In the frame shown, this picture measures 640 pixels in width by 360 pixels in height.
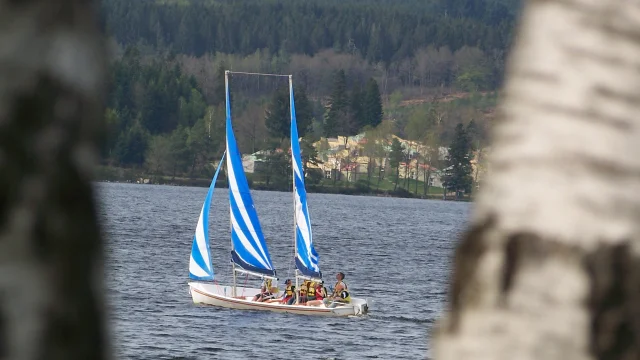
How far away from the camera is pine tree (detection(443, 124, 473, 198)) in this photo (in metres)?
169

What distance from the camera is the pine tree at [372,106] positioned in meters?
190

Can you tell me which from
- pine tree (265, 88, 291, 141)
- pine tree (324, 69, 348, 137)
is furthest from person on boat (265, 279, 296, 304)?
pine tree (324, 69, 348, 137)

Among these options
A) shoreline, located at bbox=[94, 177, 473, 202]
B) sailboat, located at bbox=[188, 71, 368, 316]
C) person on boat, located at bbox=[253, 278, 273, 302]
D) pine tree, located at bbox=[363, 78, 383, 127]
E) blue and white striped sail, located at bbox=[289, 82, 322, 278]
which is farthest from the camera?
pine tree, located at bbox=[363, 78, 383, 127]

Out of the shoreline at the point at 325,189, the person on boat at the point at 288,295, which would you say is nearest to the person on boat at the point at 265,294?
the person on boat at the point at 288,295

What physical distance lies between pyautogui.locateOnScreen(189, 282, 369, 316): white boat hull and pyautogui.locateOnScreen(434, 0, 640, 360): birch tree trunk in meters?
31.9

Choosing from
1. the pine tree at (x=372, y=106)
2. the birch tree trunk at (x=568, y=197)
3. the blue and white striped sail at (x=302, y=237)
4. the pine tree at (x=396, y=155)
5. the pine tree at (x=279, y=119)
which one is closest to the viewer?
the birch tree trunk at (x=568, y=197)

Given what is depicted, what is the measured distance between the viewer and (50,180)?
54.9 inches

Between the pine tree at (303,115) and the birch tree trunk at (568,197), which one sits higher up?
the pine tree at (303,115)

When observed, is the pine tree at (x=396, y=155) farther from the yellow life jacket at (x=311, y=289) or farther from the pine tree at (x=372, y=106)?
the yellow life jacket at (x=311, y=289)

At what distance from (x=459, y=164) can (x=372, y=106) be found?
78.3ft

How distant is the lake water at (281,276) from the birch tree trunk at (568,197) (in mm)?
566

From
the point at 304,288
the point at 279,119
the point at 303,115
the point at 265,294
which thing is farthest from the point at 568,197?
the point at 303,115

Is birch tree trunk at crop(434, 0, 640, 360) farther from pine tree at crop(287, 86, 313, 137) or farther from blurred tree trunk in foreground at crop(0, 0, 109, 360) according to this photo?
pine tree at crop(287, 86, 313, 137)

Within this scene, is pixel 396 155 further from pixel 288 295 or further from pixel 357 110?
pixel 288 295
